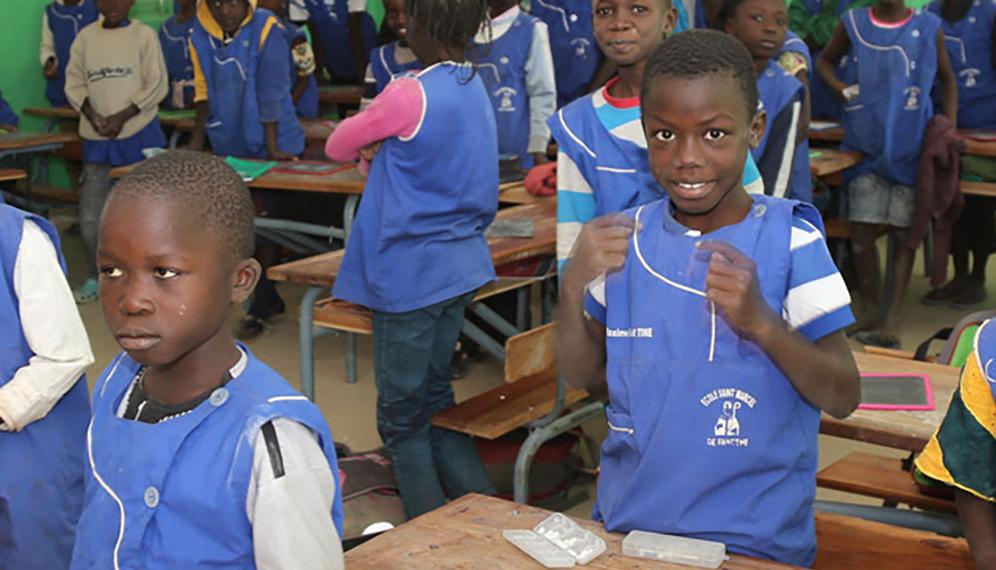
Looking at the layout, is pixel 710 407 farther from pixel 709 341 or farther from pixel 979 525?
pixel 979 525

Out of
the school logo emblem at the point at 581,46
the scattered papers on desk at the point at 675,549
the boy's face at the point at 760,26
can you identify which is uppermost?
the boy's face at the point at 760,26

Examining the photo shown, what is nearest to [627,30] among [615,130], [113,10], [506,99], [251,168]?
[615,130]

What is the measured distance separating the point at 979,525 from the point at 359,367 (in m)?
3.77

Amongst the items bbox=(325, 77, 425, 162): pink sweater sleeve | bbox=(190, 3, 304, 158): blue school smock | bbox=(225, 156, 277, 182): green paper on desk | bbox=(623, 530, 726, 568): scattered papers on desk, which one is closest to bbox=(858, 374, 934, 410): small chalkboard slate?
bbox=(623, 530, 726, 568): scattered papers on desk

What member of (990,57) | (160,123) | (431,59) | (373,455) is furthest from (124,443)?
(160,123)

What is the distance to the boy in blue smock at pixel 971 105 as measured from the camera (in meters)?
6.20

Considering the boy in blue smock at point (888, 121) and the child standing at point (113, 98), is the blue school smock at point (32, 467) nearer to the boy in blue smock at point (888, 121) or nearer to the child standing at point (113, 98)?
the boy in blue smock at point (888, 121)

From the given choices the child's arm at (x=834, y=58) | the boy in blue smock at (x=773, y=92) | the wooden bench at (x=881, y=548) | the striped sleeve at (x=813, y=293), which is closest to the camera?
the striped sleeve at (x=813, y=293)

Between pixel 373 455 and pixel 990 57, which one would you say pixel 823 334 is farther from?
pixel 990 57

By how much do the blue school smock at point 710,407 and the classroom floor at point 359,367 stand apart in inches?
83.7

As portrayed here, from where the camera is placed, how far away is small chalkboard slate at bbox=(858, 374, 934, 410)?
258 centimetres

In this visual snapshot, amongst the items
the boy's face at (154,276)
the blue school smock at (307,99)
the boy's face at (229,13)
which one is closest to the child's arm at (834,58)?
the boy's face at (229,13)

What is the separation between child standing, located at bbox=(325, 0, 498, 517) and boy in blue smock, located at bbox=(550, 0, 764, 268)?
0.73m

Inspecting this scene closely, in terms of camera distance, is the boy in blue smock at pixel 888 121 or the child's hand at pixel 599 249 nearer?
the child's hand at pixel 599 249
